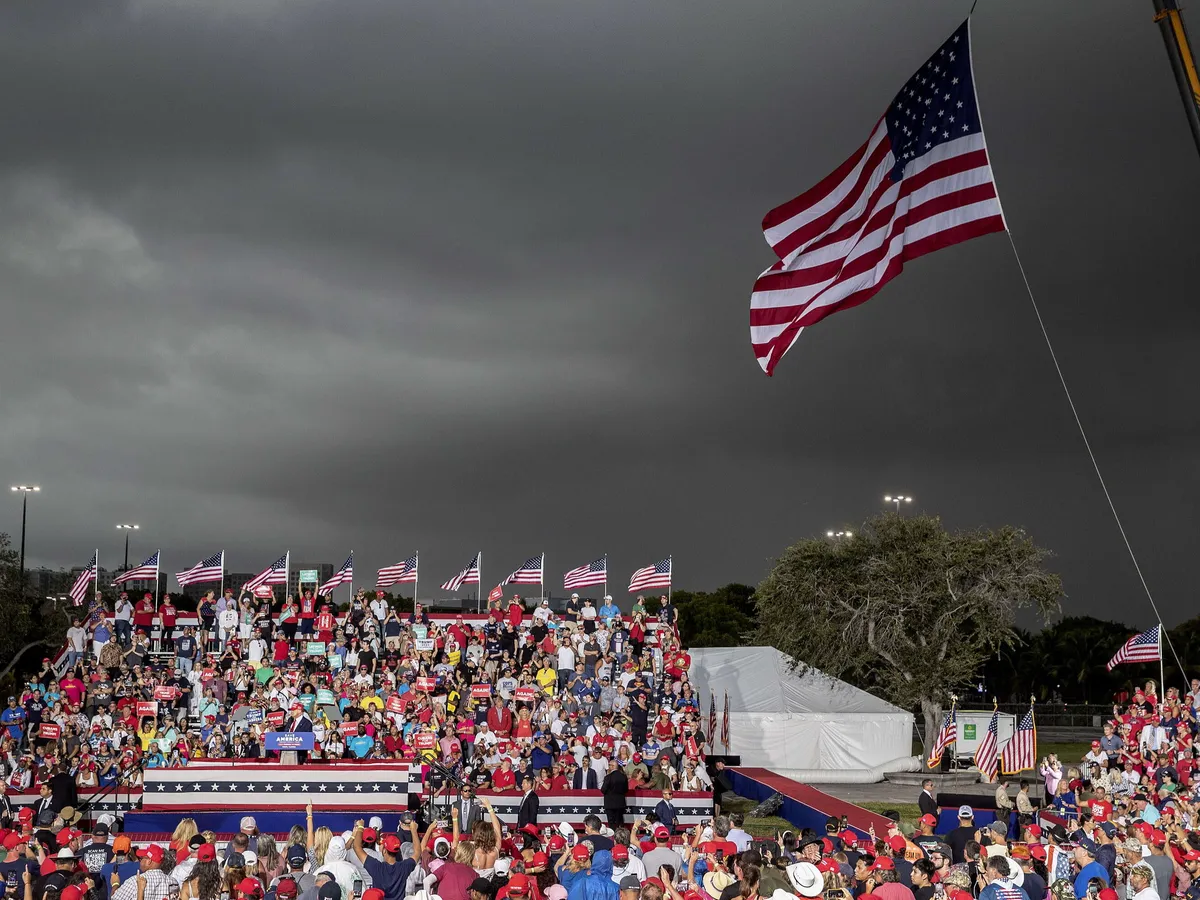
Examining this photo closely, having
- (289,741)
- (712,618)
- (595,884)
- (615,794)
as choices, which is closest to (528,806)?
(615,794)

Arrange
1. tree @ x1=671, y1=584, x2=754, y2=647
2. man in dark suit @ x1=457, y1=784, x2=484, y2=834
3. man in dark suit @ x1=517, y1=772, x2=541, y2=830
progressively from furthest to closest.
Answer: tree @ x1=671, y1=584, x2=754, y2=647
man in dark suit @ x1=457, y1=784, x2=484, y2=834
man in dark suit @ x1=517, y1=772, x2=541, y2=830

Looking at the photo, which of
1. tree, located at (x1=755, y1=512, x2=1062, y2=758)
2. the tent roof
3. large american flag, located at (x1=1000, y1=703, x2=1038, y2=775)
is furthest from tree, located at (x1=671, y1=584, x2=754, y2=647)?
large american flag, located at (x1=1000, y1=703, x2=1038, y2=775)

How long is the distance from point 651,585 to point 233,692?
537 inches

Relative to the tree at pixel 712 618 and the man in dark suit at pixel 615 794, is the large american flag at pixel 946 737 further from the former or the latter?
the tree at pixel 712 618

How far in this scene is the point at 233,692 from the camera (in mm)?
31156

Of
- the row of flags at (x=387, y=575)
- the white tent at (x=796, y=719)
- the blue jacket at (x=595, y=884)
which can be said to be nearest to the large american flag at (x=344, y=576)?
the row of flags at (x=387, y=575)

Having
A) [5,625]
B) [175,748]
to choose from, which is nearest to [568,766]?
[175,748]

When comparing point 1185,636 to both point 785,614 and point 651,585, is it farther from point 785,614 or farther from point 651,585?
point 651,585

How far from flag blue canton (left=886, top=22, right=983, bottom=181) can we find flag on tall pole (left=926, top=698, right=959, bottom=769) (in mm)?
24261

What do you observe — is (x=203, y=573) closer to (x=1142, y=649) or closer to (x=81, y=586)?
(x=81, y=586)

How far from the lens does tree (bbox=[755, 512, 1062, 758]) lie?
165ft

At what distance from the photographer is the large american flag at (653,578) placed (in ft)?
124

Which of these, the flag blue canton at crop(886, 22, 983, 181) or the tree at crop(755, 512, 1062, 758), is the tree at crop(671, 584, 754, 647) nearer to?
the tree at crop(755, 512, 1062, 758)

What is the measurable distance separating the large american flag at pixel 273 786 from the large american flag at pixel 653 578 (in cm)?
1506
